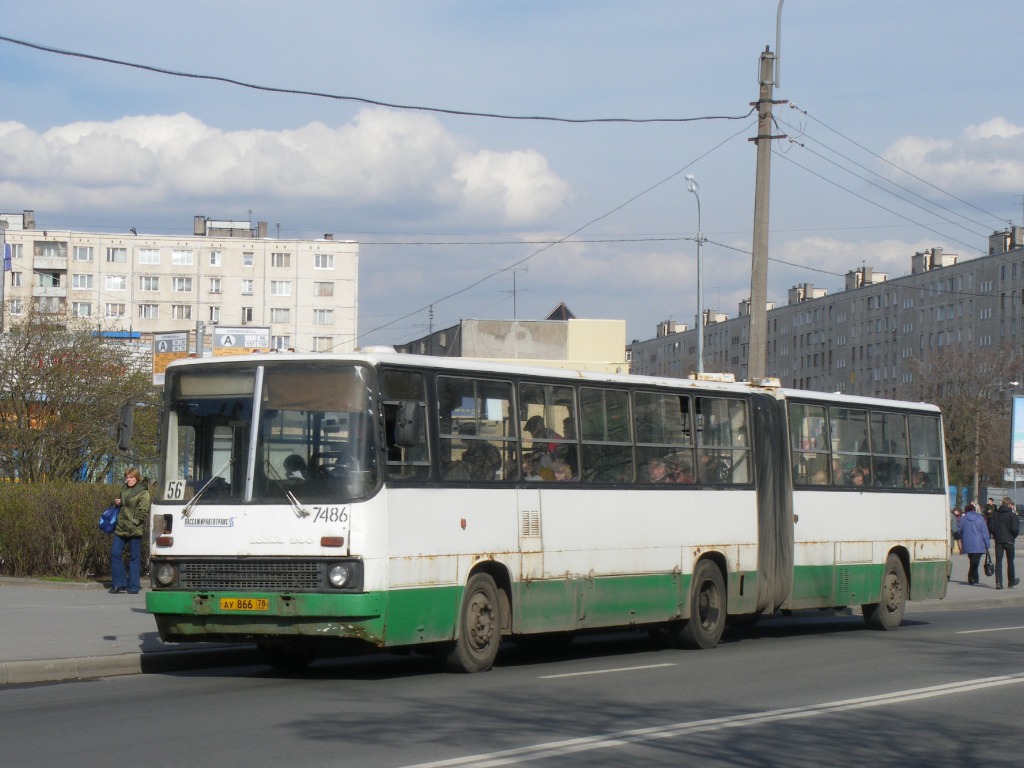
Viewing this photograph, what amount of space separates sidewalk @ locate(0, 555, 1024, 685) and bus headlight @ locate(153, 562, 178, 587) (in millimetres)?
1096

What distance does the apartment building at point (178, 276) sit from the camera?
124 m

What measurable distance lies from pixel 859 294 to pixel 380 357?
14025 cm

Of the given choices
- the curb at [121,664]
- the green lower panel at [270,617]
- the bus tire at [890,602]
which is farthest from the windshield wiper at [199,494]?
the bus tire at [890,602]

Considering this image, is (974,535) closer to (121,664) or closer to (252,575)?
(121,664)

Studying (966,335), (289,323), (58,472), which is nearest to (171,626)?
(58,472)

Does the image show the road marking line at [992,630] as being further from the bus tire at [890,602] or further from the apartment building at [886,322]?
the apartment building at [886,322]

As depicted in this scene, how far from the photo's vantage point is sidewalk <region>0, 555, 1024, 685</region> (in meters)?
13.5

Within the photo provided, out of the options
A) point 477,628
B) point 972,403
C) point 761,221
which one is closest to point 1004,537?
point 761,221

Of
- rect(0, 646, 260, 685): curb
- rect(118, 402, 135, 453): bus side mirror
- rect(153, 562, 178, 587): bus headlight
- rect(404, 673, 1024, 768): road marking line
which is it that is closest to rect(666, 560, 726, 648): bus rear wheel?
rect(404, 673, 1024, 768): road marking line

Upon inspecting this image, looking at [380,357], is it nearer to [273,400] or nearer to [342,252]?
[273,400]

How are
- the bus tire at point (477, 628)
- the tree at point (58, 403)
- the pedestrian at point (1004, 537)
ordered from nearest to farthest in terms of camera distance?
the bus tire at point (477, 628)
the pedestrian at point (1004, 537)
the tree at point (58, 403)

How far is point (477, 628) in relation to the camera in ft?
45.6

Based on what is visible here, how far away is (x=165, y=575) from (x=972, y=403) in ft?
269

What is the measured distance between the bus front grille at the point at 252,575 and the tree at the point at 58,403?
696 inches
